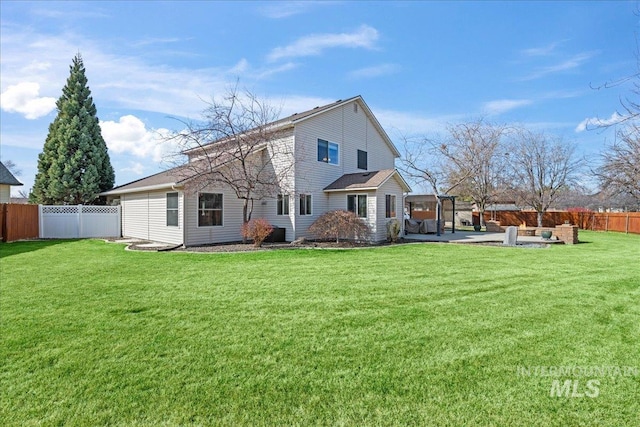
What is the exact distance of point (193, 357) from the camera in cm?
337

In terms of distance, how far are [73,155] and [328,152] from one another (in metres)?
16.7

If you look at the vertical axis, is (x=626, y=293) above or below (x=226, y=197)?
below

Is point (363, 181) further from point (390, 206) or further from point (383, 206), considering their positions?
point (390, 206)

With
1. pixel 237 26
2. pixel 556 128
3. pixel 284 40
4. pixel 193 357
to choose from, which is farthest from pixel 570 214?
pixel 193 357

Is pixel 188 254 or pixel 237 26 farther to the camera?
pixel 188 254

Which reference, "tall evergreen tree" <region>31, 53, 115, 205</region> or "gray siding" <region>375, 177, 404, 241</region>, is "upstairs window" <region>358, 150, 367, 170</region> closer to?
"gray siding" <region>375, 177, 404, 241</region>

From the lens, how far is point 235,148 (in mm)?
13836

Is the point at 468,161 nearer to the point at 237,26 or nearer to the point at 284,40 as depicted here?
the point at 284,40

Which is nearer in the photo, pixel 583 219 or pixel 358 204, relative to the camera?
pixel 358 204

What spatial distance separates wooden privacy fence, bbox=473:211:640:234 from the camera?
22406 millimetres

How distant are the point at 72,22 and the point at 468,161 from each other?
25.7 metres

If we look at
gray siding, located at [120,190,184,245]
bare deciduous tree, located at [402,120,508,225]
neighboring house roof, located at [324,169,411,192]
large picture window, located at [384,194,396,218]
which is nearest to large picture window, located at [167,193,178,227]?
gray siding, located at [120,190,184,245]

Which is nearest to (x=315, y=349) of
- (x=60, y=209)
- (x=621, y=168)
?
(x=60, y=209)

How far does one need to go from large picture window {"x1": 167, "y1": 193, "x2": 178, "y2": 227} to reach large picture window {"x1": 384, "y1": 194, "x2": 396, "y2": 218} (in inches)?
355
